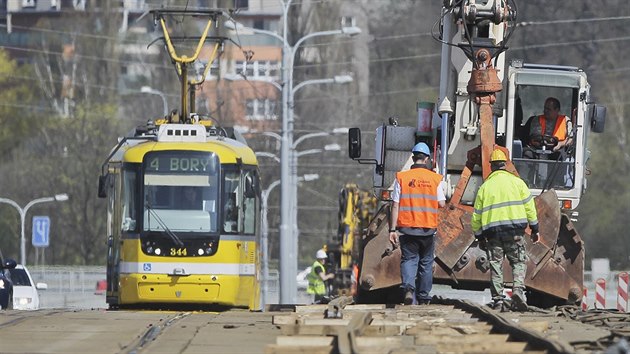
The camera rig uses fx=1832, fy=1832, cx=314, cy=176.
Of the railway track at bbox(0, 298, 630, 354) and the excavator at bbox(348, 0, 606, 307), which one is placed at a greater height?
the excavator at bbox(348, 0, 606, 307)

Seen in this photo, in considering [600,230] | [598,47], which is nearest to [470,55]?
[598,47]

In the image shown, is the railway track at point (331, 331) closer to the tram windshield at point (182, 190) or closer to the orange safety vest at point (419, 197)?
the orange safety vest at point (419, 197)

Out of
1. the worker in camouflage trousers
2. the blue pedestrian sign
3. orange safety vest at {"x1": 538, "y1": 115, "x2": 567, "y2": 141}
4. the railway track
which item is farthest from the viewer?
the blue pedestrian sign

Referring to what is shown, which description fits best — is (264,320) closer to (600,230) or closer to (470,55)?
(470,55)

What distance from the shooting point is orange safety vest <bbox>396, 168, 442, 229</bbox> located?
20562mm

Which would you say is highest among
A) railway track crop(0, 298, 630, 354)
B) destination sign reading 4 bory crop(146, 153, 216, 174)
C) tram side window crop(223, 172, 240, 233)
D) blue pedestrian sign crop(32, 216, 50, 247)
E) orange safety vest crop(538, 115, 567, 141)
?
orange safety vest crop(538, 115, 567, 141)

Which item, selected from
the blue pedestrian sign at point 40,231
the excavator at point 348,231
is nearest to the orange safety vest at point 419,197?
the excavator at point 348,231

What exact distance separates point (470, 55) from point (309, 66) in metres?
43.3

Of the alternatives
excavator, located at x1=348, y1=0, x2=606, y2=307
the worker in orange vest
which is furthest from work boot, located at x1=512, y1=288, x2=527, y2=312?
excavator, located at x1=348, y1=0, x2=606, y2=307

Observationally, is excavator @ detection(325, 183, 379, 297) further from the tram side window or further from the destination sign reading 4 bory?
the destination sign reading 4 bory

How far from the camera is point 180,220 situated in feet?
90.7

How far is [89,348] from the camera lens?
1513 centimetres

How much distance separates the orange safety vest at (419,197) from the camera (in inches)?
810

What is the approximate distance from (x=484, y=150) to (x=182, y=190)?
6.82 metres
